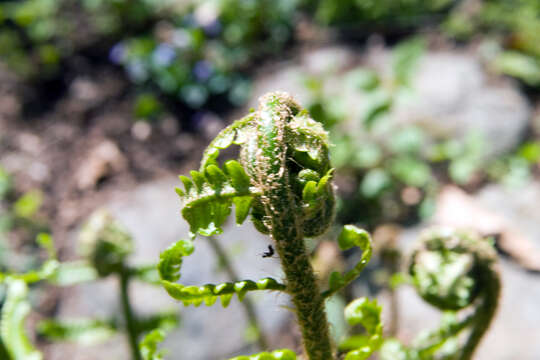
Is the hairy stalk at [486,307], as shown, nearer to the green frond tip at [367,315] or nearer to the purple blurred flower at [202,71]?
the green frond tip at [367,315]

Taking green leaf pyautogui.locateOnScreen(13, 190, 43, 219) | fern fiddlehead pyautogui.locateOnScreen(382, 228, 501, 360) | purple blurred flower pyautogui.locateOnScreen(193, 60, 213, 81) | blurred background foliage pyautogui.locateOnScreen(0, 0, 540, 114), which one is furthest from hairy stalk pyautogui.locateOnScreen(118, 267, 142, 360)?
purple blurred flower pyautogui.locateOnScreen(193, 60, 213, 81)

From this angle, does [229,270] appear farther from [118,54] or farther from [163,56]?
[118,54]

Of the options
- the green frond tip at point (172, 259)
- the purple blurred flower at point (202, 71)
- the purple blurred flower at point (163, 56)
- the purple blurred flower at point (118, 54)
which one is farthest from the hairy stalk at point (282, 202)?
the purple blurred flower at point (118, 54)

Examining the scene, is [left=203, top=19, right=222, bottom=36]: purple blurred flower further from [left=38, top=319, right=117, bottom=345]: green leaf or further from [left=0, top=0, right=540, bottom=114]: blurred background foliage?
[left=38, top=319, right=117, bottom=345]: green leaf

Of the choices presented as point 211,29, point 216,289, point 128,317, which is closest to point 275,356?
point 216,289

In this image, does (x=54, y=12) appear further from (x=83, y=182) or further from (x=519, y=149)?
(x=519, y=149)

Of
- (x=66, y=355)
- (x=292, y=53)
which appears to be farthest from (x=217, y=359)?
(x=292, y=53)
